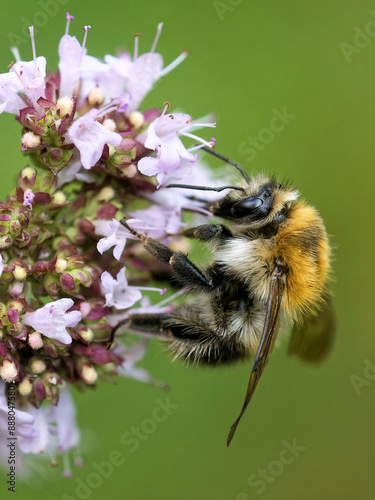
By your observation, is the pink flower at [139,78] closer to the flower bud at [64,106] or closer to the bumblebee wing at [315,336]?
the flower bud at [64,106]

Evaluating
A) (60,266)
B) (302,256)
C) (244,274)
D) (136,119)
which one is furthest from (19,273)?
(302,256)

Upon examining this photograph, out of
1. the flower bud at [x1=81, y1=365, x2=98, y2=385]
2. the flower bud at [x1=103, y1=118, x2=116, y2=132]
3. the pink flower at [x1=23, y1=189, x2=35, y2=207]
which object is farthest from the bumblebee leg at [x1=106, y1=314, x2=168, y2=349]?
the flower bud at [x1=103, y1=118, x2=116, y2=132]

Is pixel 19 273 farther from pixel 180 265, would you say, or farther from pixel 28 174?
pixel 180 265

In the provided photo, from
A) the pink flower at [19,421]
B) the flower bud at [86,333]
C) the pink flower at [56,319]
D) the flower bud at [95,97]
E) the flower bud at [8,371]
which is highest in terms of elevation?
the flower bud at [95,97]

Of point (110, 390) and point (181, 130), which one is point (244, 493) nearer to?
point (110, 390)

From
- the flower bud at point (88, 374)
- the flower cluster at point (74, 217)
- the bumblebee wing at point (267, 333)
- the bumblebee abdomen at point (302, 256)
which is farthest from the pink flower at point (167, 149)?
Answer: the flower bud at point (88, 374)

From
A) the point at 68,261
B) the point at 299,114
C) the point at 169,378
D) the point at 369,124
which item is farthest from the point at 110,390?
the point at 369,124
